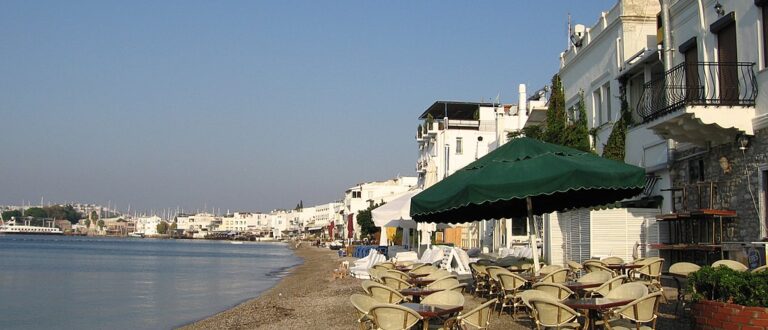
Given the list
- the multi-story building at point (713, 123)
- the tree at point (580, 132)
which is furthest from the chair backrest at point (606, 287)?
the tree at point (580, 132)

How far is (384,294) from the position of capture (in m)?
9.55

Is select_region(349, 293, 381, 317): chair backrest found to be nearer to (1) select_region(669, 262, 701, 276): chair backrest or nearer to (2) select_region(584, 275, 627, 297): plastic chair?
(2) select_region(584, 275, 627, 297): plastic chair

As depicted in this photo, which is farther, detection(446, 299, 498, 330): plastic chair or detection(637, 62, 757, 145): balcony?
detection(637, 62, 757, 145): balcony

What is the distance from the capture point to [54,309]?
74.7 feet

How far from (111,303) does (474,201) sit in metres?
17.4

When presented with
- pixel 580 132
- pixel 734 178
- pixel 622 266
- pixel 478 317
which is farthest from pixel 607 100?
pixel 478 317

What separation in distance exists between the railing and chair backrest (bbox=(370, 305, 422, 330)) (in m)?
8.54

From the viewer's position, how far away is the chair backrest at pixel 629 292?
26.9 ft

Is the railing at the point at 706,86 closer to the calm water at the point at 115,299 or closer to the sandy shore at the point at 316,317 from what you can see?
the sandy shore at the point at 316,317

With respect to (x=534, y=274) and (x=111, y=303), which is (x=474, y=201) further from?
(x=111, y=303)

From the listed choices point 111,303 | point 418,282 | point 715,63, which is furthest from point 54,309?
point 715,63

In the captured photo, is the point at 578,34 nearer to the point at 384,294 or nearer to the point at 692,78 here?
the point at 692,78

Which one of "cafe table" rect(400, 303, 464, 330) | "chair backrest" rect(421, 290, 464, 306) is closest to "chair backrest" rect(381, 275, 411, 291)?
"chair backrest" rect(421, 290, 464, 306)

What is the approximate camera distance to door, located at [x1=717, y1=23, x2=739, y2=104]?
1412cm
